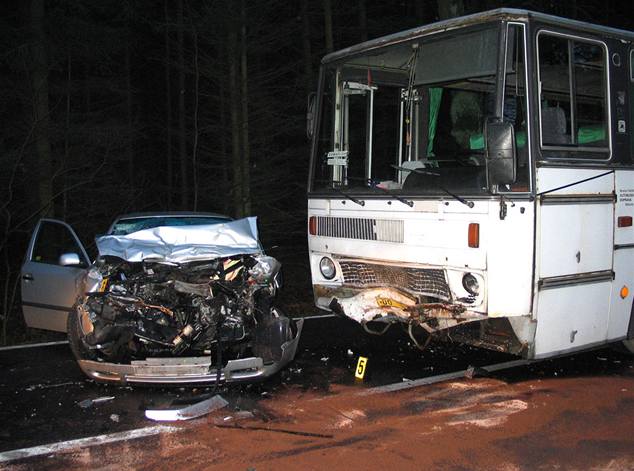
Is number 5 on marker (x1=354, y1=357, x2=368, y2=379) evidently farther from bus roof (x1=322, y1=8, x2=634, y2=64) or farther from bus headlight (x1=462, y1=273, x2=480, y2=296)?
bus roof (x1=322, y1=8, x2=634, y2=64)

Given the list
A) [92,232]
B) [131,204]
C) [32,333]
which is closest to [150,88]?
[131,204]

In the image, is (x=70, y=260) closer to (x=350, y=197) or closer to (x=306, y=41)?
(x=350, y=197)

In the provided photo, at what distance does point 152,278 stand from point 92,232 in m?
9.98

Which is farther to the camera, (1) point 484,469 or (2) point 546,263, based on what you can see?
(2) point 546,263

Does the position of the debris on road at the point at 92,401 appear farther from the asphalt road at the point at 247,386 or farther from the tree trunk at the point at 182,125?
the tree trunk at the point at 182,125

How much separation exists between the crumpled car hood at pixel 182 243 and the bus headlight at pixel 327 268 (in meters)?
0.91

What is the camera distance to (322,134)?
6793 mm

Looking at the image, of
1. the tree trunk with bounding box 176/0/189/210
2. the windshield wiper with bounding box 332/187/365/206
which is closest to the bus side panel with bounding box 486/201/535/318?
the windshield wiper with bounding box 332/187/365/206

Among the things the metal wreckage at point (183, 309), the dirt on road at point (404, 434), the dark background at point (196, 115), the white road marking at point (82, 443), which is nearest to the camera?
the dirt on road at point (404, 434)

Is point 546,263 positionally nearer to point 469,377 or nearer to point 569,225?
point 569,225

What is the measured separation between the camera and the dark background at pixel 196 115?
1303cm

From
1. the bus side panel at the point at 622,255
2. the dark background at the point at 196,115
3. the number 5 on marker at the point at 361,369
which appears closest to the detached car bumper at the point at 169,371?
the number 5 on marker at the point at 361,369

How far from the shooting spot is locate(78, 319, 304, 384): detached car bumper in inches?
207

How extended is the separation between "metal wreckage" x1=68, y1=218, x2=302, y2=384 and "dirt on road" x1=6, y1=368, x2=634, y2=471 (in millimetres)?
552
